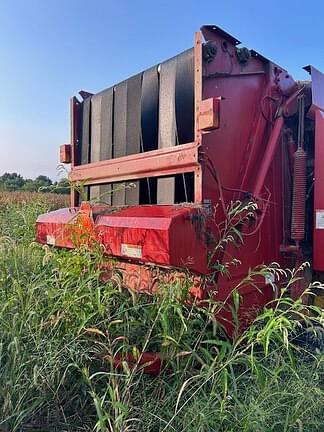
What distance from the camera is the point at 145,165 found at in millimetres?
3029

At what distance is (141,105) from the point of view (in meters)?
3.20

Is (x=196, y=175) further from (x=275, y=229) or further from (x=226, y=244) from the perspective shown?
(x=275, y=229)

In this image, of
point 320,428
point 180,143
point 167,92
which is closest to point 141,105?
point 167,92

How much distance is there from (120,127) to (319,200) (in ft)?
5.41

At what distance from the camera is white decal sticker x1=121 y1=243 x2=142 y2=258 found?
97.3 inches

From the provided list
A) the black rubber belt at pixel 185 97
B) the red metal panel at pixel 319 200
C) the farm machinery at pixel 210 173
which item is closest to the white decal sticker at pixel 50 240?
the farm machinery at pixel 210 173

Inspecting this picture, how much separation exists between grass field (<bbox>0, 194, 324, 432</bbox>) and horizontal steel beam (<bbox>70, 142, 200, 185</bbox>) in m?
0.78

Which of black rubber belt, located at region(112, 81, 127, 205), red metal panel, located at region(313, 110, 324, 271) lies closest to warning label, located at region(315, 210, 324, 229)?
red metal panel, located at region(313, 110, 324, 271)

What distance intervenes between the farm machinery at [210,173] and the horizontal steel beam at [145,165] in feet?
0.03

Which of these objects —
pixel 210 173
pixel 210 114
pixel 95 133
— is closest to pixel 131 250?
pixel 210 173

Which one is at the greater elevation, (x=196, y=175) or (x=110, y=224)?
(x=196, y=175)

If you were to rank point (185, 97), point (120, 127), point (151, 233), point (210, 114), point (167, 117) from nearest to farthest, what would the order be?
point (151, 233) < point (210, 114) < point (185, 97) < point (167, 117) < point (120, 127)

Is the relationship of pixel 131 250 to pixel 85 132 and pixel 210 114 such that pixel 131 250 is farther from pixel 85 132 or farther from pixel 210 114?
pixel 85 132

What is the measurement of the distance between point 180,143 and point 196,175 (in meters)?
Result: 0.32
